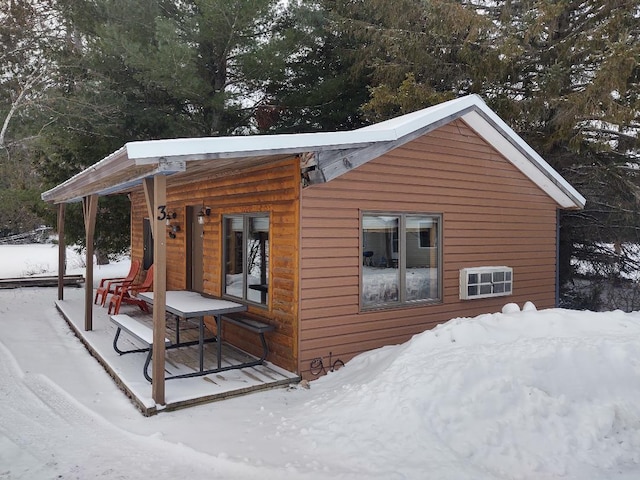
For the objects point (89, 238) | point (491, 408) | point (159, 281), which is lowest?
point (491, 408)

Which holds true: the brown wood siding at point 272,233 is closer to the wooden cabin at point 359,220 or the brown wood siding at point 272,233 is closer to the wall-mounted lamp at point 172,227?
A: the wooden cabin at point 359,220

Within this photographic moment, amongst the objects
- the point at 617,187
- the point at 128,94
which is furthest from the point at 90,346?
the point at 617,187

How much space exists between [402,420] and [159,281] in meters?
2.35

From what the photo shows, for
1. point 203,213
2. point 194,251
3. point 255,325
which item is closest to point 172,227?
point 194,251

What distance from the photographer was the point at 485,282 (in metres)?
6.70

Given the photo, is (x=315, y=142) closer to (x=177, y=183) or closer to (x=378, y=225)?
(x=378, y=225)

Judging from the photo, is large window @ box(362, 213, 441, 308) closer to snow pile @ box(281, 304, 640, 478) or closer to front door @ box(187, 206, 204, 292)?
snow pile @ box(281, 304, 640, 478)

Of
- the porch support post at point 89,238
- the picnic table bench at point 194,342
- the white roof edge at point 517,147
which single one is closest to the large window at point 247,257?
the picnic table bench at point 194,342

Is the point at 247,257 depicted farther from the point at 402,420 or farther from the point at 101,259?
the point at 101,259

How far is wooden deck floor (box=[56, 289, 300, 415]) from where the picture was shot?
14.3ft

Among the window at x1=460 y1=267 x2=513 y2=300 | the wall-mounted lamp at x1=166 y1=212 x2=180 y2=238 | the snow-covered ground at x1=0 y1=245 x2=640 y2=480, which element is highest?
the wall-mounted lamp at x1=166 y1=212 x2=180 y2=238

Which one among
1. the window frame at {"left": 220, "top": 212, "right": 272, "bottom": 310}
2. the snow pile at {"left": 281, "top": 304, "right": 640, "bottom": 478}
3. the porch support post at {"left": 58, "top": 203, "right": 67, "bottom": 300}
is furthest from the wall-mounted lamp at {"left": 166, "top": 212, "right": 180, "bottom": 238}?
the snow pile at {"left": 281, "top": 304, "right": 640, "bottom": 478}

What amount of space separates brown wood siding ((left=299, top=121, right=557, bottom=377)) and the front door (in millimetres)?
3094

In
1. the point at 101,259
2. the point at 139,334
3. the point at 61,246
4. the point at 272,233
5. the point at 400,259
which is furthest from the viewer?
the point at 101,259
